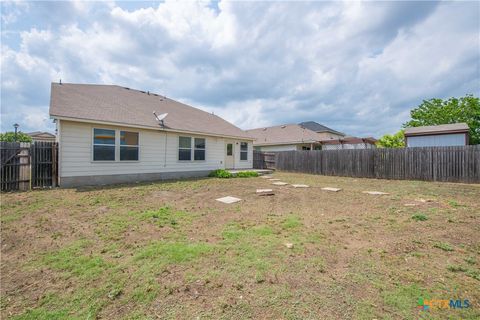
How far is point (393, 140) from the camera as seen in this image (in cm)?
2094

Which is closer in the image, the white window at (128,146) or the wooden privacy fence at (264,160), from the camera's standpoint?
the white window at (128,146)

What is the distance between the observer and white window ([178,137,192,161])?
11844mm

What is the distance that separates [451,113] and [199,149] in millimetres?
31585

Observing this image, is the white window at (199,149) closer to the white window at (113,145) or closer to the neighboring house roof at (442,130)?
the white window at (113,145)

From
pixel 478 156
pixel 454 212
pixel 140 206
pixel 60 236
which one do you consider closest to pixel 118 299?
pixel 60 236

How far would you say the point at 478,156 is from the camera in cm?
950

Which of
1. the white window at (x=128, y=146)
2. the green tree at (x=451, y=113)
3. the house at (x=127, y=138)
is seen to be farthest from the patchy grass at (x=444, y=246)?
the green tree at (x=451, y=113)

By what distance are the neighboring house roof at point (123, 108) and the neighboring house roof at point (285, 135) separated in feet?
25.7

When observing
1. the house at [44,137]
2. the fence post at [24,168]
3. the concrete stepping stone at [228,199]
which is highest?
the house at [44,137]

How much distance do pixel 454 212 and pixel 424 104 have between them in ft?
105

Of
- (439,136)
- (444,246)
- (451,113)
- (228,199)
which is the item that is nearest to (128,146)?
(228,199)

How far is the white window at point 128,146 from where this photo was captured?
963cm

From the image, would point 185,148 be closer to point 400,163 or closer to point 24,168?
point 24,168

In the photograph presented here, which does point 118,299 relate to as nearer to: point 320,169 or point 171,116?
point 171,116
